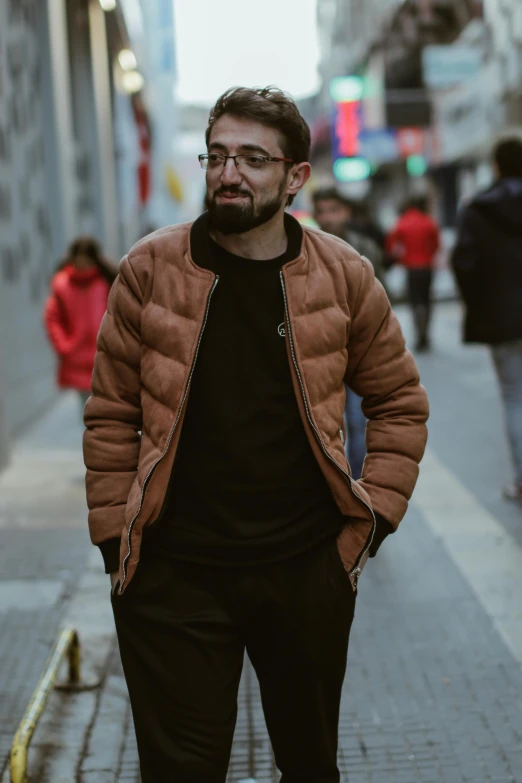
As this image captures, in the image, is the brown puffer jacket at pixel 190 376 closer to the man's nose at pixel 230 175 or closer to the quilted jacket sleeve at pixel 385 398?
the quilted jacket sleeve at pixel 385 398

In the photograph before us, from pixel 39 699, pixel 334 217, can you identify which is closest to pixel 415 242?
pixel 334 217

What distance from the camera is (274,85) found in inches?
96.3

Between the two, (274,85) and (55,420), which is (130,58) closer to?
(55,420)

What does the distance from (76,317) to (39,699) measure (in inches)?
175

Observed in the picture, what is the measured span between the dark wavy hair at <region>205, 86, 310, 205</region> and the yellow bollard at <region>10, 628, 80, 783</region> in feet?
5.83

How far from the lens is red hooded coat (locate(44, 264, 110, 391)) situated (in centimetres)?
748

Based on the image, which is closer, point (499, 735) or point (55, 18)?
point (499, 735)

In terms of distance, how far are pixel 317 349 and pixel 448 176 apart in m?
47.0

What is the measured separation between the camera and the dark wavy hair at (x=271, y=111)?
237 centimetres

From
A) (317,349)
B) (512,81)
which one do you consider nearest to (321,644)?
(317,349)

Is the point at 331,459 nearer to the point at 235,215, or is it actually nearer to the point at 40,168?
the point at 235,215

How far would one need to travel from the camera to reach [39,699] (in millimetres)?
3350

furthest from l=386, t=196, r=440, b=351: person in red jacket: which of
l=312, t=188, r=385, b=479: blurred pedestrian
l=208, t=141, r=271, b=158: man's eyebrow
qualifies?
l=208, t=141, r=271, b=158: man's eyebrow

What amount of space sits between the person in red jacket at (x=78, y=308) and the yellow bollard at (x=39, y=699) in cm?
366
